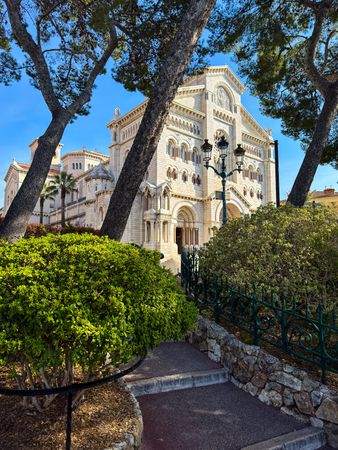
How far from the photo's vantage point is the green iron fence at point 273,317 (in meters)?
3.73

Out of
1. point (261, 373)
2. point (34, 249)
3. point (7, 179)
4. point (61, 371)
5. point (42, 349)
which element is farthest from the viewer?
point (7, 179)

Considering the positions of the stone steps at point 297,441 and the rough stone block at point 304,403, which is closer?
the stone steps at point 297,441

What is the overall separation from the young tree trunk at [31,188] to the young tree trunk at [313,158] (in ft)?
19.1

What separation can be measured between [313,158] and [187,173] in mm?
19694

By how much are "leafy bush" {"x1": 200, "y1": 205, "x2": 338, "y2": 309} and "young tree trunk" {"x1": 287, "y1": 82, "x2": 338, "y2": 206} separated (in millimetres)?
1961

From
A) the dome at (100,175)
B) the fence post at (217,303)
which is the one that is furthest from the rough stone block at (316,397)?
the dome at (100,175)

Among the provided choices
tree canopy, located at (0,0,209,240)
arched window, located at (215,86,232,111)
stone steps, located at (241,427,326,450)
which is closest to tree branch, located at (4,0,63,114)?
tree canopy, located at (0,0,209,240)

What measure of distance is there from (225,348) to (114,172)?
25.8 metres

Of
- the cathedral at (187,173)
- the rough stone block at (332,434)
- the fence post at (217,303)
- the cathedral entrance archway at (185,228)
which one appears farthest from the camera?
the cathedral entrance archway at (185,228)

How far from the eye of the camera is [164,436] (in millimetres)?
3283

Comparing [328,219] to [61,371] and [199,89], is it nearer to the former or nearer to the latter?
[61,371]

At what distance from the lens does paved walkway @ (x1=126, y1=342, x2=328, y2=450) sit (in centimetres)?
323

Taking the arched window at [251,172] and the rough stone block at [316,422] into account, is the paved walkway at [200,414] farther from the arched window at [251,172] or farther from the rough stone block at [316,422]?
the arched window at [251,172]

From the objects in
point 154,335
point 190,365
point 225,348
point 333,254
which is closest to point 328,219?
point 333,254
